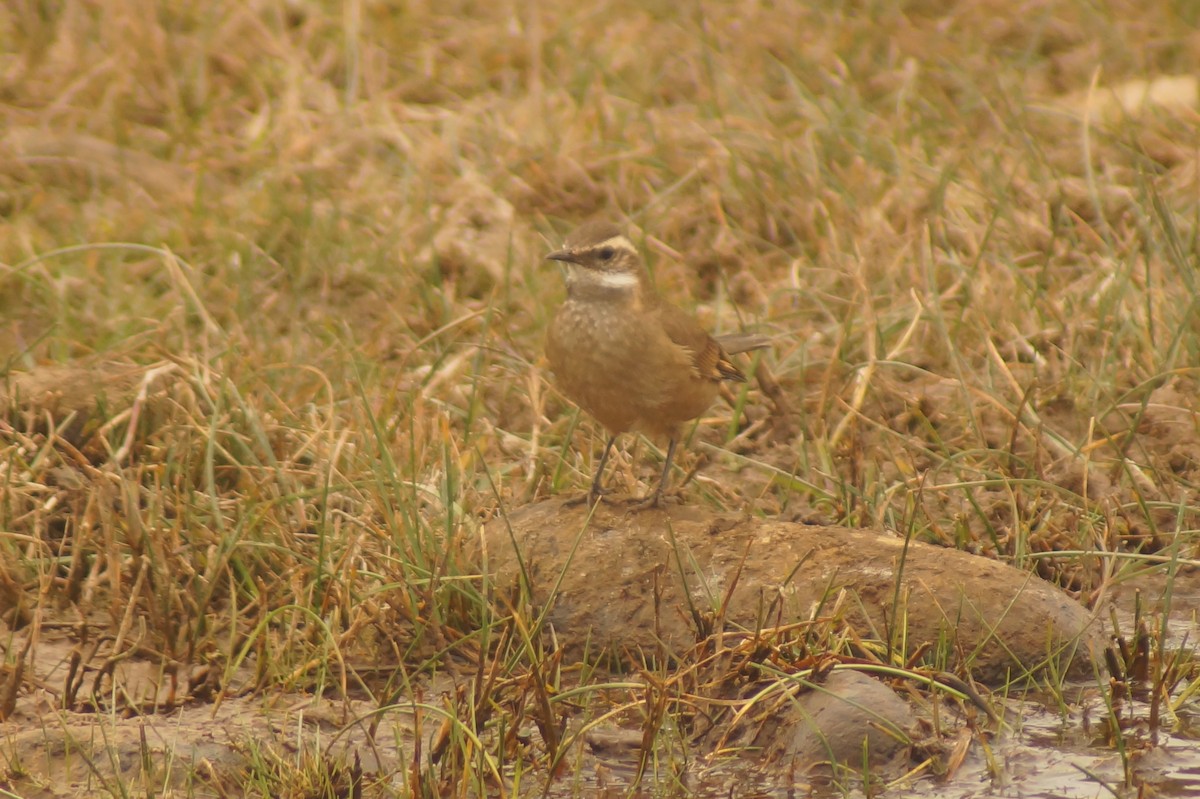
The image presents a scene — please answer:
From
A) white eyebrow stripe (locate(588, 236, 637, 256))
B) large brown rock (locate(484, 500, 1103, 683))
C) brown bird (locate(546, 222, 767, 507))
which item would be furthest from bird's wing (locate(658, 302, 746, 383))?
large brown rock (locate(484, 500, 1103, 683))

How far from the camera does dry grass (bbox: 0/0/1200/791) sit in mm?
5598

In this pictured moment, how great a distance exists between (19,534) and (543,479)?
183 centimetres

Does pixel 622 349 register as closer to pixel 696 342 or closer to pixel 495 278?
pixel 696 342

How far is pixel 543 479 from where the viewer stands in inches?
250

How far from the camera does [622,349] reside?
5781mm

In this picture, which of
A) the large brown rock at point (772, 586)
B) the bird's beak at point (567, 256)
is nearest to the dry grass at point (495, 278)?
the large brown rock at point (772, 586)

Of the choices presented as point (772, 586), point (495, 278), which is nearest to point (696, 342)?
point (772, 586)

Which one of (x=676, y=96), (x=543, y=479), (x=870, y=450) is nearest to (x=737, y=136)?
(x=676, y=96)

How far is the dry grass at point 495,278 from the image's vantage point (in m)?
5.60

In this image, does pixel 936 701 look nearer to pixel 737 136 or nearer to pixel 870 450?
pixel 870 450

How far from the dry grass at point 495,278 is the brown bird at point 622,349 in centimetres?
47

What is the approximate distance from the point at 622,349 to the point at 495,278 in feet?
8.67

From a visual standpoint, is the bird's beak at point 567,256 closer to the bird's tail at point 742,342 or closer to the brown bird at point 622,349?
the brown bird at point 622,349

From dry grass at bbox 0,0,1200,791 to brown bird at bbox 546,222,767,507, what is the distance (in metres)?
0.47
